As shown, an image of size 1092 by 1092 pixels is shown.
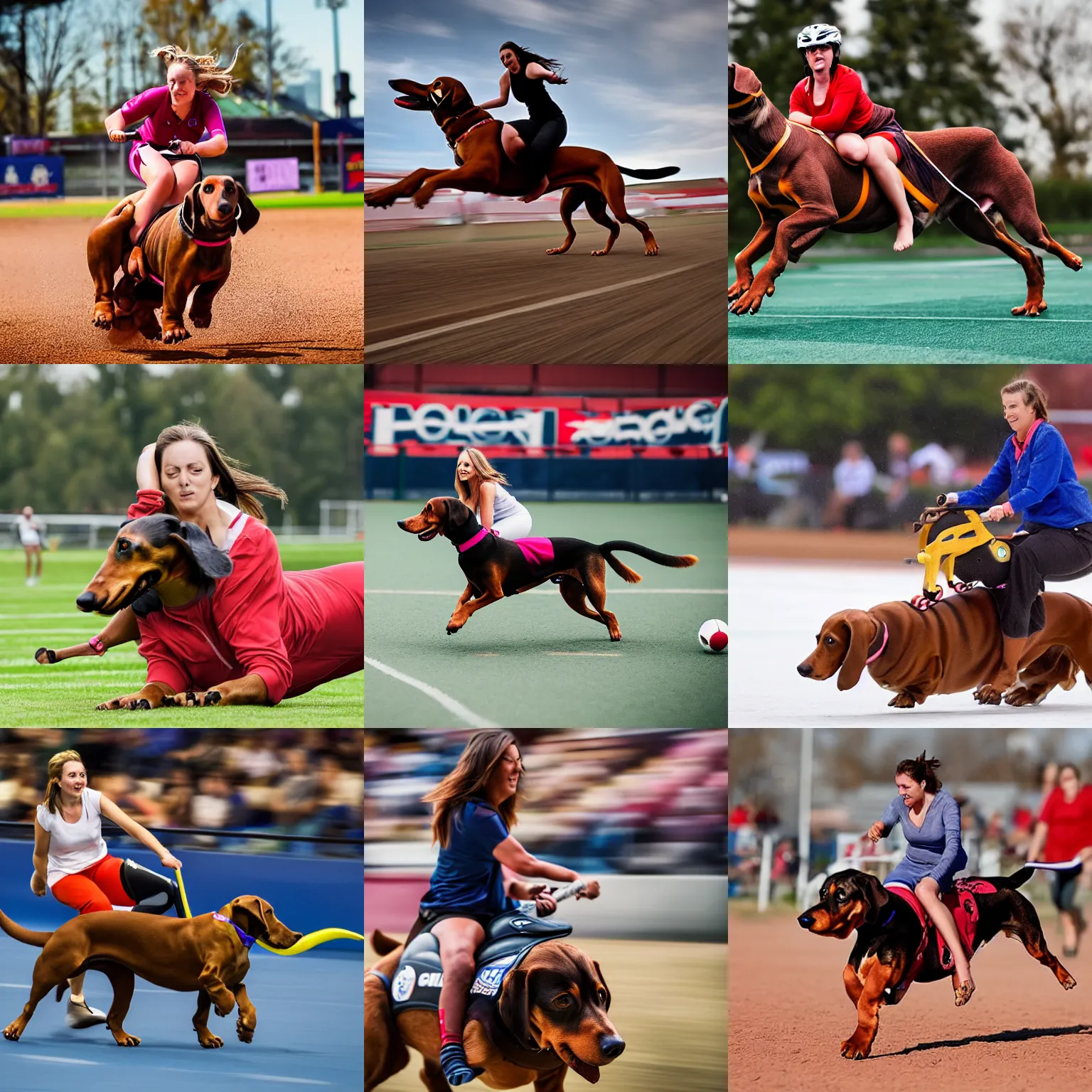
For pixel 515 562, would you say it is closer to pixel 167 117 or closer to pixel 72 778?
pixel 72 778

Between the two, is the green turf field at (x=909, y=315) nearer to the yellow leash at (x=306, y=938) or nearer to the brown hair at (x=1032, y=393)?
the brown hair at (x=1032, y=393)

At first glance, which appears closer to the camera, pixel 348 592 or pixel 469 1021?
pixel 469 1021

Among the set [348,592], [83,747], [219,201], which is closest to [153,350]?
[219,201]

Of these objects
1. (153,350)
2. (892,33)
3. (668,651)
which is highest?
(892,33)

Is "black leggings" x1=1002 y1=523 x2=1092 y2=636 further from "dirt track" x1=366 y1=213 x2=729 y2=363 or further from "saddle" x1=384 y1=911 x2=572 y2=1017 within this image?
"saddle" x1=384 y1=911 x2=572 y2=1017

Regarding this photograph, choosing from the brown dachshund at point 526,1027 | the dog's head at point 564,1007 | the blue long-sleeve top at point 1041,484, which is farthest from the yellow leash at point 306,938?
the blue long-sleeve top at point 1041,484

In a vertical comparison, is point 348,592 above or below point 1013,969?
above

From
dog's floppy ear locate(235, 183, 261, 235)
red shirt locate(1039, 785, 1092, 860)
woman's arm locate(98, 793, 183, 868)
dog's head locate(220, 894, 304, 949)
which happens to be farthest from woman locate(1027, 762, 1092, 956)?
dog's floppy ear locate(235, 183, 261, 235)

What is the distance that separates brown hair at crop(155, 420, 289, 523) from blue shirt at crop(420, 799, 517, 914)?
1325 millimetres

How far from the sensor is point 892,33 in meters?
5.14

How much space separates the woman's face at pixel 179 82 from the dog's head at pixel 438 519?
1.70 m

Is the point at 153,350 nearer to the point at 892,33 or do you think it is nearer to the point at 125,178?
the point at 125,178

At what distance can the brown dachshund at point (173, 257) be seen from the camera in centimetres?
496

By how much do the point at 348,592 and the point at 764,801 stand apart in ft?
5.61
